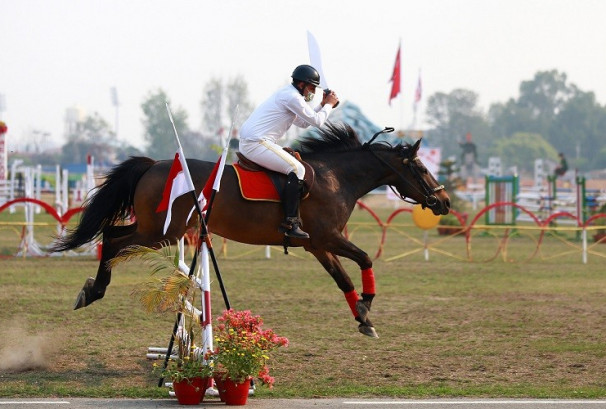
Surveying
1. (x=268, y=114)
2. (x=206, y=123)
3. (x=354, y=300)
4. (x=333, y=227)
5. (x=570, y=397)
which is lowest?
(x=570, y=397)

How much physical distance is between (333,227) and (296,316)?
313 centimetres

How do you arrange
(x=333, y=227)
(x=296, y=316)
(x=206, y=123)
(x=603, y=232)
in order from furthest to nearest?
(x=206, y=123)
(x=603, y=232)
(x=296, y=316)
(x=333, y=227)

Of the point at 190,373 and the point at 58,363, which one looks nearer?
the point at 190,373

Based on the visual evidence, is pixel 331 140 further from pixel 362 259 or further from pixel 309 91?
pixel 362 259

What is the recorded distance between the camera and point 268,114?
9.90m

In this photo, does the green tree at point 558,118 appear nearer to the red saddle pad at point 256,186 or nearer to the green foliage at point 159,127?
the green foliage at point 159,127

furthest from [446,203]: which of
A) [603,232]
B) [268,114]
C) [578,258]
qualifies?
[603,232]

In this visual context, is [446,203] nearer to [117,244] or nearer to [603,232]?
[117,244]

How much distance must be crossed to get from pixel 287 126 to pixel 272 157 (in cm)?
45

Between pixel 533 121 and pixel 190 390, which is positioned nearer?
pixel 190 390

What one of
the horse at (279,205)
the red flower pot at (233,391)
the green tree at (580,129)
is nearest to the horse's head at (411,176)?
the horse at (279,205)

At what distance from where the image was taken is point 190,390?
7727 millimetres

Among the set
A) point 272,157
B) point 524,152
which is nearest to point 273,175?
point 272,157

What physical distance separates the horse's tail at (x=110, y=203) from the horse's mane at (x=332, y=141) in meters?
1.70
